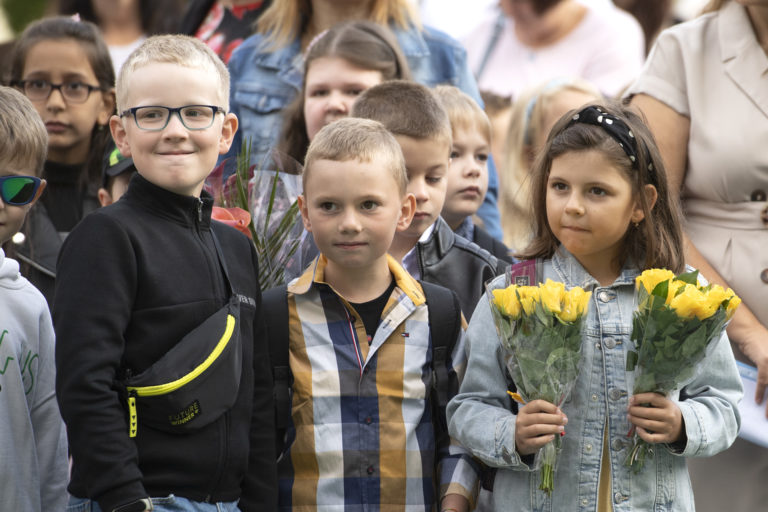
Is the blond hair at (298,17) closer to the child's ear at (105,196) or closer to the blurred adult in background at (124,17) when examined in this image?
the child's ear at (105,196)

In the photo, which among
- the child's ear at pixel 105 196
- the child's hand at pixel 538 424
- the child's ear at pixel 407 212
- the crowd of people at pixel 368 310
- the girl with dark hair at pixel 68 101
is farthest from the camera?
the girl with dark hair at pixel 68 101

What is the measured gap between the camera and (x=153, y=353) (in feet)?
9.77

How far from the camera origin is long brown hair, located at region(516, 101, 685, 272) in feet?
11.1

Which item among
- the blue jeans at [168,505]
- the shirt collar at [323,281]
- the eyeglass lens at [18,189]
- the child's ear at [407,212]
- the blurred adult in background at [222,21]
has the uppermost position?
the blurred adult in background at [222,21]

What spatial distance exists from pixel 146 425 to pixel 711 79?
260 cm

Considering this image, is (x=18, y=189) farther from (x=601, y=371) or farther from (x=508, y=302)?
(x=601, y=371)

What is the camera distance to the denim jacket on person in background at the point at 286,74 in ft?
16.9

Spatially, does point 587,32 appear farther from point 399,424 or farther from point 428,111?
point 399,424

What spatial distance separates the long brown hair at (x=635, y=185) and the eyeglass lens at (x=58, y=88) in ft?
7.36

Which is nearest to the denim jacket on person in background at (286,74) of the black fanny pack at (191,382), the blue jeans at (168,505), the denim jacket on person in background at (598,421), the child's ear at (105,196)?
the child's ear at (105,196)

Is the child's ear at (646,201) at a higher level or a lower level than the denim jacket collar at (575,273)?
higher

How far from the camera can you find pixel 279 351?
3.41 m

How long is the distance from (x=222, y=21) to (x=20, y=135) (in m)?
2.54

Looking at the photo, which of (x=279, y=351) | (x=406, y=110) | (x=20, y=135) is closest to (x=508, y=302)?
(x=279, y=351)
